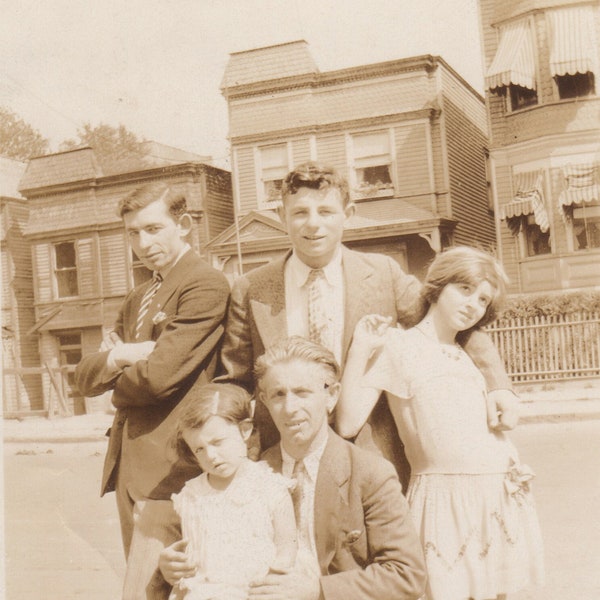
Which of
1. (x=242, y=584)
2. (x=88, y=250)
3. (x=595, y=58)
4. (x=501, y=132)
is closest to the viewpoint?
(x=242, y=584)

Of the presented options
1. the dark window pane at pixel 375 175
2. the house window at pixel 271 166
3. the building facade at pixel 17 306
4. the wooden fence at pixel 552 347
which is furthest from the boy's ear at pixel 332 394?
the building facade at pixel 17 306

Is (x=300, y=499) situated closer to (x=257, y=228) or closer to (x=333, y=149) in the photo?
(x=257, y=228)

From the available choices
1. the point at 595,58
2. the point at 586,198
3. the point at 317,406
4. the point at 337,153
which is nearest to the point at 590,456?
the point at 317,406

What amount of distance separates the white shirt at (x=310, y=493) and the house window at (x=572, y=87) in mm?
15414

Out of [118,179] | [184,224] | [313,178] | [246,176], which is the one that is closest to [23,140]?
[118,179]

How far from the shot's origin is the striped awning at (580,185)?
51.7 ft

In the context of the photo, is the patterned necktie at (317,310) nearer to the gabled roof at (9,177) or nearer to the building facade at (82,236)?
the building facade at (82,236)

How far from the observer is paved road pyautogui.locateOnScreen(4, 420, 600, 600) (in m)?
4.53

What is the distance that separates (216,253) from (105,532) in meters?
14.2

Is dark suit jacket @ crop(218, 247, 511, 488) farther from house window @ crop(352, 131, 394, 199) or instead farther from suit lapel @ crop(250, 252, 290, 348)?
house window @ crop(352, 131, 394, 199)

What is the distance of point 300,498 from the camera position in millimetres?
2258

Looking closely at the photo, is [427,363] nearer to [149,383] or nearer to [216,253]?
[149,383]

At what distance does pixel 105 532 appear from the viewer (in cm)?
601

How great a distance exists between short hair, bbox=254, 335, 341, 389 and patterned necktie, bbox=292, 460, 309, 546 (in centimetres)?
26
